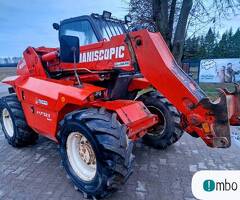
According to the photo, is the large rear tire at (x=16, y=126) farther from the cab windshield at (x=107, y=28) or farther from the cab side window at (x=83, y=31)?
the cab windshield at (x=107, y=28)

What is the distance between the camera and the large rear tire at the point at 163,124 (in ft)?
15.9

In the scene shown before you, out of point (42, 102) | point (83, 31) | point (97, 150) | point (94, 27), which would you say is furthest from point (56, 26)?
point (97, 150)

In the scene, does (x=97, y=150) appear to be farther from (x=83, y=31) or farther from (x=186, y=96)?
(x=83, y=31)

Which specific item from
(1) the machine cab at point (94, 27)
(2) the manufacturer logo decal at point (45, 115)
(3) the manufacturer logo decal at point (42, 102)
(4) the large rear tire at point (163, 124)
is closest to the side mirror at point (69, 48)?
(1) the machine cab at point (94, 27)

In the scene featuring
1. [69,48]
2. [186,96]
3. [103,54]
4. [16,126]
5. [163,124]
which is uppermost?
[69,48]

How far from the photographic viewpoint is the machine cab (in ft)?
14.8

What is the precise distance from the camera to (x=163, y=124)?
5102 millimetres

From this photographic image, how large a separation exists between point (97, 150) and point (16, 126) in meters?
2.35

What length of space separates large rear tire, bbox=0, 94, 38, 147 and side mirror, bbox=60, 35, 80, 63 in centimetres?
162

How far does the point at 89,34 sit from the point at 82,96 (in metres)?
1.45

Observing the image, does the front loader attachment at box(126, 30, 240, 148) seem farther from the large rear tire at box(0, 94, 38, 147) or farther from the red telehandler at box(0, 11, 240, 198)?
the large rear tire at box(0, 94, 38, 147)

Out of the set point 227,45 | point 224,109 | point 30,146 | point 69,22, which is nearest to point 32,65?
point 69,22

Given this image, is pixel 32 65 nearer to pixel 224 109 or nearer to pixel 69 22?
pixel 69 22

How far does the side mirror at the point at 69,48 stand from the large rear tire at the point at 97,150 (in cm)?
93
